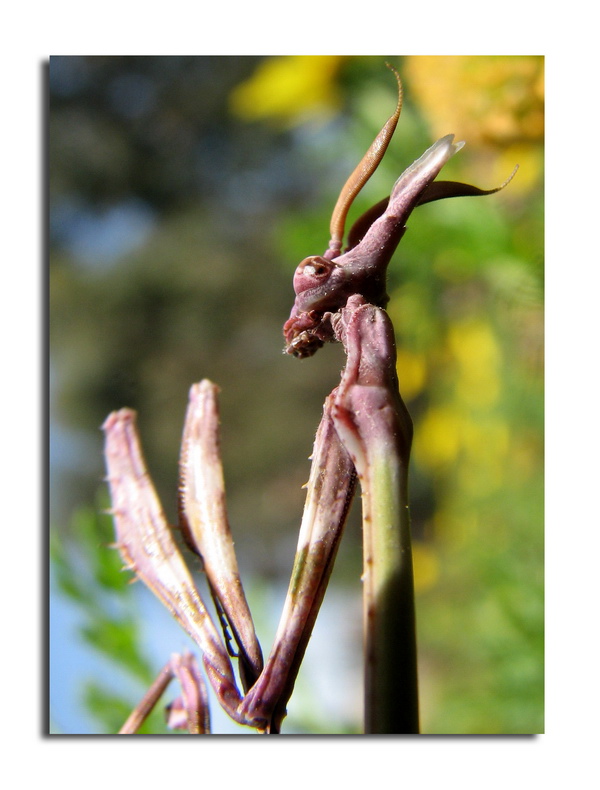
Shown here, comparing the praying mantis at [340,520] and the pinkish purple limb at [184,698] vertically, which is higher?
the praying mantis at [340,520]

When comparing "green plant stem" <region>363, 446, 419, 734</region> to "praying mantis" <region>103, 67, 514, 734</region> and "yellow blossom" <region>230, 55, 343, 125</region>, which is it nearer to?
"praying mantis" <region>103, 67, 514, 734</region>

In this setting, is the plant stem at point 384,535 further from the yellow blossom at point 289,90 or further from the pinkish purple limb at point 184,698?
the yellow blossom at point 289,90

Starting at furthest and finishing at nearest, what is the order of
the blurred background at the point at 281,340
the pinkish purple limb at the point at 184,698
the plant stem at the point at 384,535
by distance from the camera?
the blurred background at the point at 281,340 < the pinkish purple limb at the point at 184,698 < the plant stem at the point at 384,535

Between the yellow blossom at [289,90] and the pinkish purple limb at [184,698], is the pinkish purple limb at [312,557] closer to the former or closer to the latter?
the pinkish purple limb at [184,698]

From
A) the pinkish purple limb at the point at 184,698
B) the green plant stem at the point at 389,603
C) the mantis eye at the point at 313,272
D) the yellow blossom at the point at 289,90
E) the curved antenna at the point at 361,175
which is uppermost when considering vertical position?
the yellow blossom at the point at 289,90

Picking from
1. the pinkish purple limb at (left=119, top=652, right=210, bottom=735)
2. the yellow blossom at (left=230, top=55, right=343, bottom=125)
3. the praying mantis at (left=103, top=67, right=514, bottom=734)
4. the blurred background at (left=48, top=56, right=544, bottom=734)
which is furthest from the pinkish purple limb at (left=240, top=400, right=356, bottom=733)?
the yellow blossom at (left=230, top=55, right=343, bottom=125)

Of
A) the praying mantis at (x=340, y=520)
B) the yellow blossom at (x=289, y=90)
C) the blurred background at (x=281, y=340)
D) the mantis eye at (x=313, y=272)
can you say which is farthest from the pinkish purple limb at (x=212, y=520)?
the yellow blossom at (x=289, y=90)

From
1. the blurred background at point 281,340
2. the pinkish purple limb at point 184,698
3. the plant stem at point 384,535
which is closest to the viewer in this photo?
the plant stem at point 384,535

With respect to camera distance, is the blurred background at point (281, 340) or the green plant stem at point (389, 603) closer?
the green plant stem at point (389, 603)
